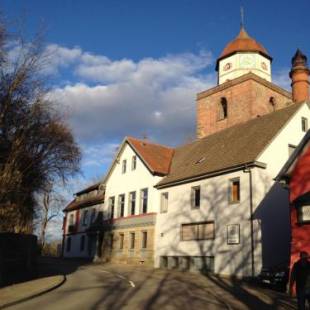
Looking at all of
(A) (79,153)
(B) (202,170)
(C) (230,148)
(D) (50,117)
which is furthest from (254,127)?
(D) (50,117)

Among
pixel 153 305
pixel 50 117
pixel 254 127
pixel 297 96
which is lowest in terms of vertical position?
pixel 153 305

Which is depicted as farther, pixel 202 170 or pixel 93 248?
pixel 93 248

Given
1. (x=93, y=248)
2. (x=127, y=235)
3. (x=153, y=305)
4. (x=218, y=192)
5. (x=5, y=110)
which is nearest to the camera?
(x=153, y=305)

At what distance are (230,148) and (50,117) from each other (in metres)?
14.3

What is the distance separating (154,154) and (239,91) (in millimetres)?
11877

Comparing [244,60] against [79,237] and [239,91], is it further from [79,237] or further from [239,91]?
[79,237]

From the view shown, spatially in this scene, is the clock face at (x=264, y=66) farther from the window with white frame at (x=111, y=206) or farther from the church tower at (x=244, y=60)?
the window with white frame at (x=111, y=206)

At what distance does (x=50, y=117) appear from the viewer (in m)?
20.4

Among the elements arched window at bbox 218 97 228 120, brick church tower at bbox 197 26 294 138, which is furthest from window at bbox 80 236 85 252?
arched window at bbox 218 97 228 120

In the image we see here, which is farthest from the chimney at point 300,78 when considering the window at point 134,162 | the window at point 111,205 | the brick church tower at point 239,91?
the window at point 111,205

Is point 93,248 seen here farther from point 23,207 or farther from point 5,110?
point 5,110

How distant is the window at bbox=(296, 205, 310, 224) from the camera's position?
19.1 metres

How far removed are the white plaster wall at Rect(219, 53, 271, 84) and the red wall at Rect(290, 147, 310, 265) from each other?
2655 centimetres

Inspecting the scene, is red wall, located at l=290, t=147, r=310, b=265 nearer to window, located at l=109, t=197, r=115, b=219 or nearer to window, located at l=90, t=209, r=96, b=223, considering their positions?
window, located at l=109, t=197, r=115, b=219
